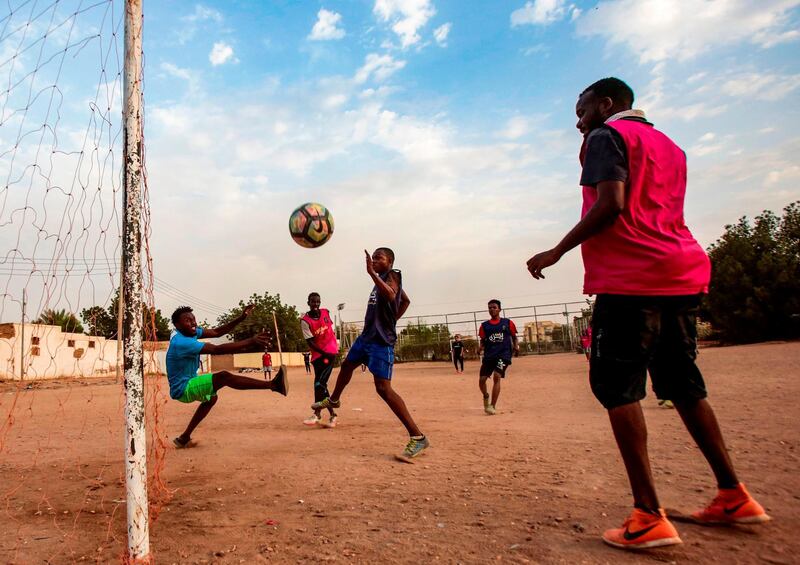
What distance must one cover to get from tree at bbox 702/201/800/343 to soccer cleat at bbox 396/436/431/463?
98.3ft

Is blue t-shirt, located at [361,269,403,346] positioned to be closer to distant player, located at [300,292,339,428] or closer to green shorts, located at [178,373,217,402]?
green shorts, located at [178,373,217,402]

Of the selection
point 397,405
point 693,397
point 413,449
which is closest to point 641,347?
point 693,397

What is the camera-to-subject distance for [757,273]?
29.5 m

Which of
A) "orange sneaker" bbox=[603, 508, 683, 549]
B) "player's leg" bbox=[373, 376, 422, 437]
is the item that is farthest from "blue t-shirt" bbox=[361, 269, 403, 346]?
"orange sneaker" bbox=[603, 508, 683, 549]

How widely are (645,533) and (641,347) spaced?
0.80 m

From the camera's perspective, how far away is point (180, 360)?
553 cm

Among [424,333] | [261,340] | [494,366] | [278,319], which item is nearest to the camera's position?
[261,340]

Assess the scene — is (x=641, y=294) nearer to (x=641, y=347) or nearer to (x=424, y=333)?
(x=641, y=347)

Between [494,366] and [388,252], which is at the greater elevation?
[388,252]

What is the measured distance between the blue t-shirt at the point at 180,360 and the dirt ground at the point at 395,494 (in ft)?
2.23

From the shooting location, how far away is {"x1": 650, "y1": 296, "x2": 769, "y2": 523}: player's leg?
8.54 feet

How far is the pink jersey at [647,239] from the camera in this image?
8.43 feet

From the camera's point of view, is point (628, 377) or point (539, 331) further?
point (539, 331)

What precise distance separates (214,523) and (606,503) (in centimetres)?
222
